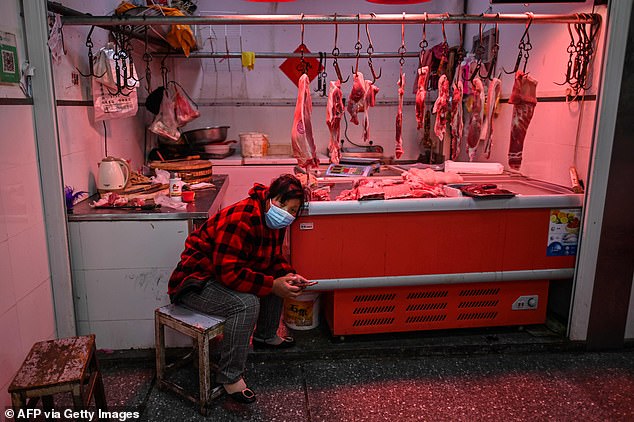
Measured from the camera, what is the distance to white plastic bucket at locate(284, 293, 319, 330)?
3.30 m

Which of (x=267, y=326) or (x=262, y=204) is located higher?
(x=262, y=204)

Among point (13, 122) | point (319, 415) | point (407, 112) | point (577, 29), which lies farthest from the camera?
point (407, 112)

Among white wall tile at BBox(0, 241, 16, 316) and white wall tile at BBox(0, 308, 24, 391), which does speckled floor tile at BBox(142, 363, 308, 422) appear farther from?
white wall tile at BBox(0, 241, 16, 316)

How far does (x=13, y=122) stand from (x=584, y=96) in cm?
319

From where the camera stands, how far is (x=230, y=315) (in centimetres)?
258

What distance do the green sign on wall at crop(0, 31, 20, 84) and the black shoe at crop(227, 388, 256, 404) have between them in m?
1.90

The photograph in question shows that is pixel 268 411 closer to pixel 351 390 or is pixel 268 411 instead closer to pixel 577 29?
pixel 351 390

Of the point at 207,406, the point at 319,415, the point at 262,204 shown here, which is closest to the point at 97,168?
the point at 262,204

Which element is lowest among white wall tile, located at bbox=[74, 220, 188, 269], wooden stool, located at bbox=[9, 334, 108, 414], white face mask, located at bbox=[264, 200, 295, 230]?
wooden stool, located at bbox=[9, 334, 108, 414]

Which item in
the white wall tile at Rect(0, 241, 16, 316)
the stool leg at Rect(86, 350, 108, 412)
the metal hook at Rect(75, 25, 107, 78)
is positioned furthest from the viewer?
the metal hook at Rect(75, 25, 107, 78)

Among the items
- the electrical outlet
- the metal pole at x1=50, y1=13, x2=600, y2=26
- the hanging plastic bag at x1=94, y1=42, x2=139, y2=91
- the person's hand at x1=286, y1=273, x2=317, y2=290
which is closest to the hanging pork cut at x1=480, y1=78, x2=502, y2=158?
the metal pole at x1=50, y1=13, x2=600, y2=26

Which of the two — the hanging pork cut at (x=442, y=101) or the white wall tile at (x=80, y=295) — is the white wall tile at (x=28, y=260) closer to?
the white wall tile at (x=80, y=295)

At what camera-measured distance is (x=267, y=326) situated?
10.1ft

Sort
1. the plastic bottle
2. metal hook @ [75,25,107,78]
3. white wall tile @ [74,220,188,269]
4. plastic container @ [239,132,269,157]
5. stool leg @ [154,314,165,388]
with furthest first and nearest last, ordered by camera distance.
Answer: plastic container @ [239,132,269,157]
the plastic bottle
metal hook @ [75,25,107,78]
white wall tile @ [74,220,188,269]
stool leg @ [154,314,165,388]
